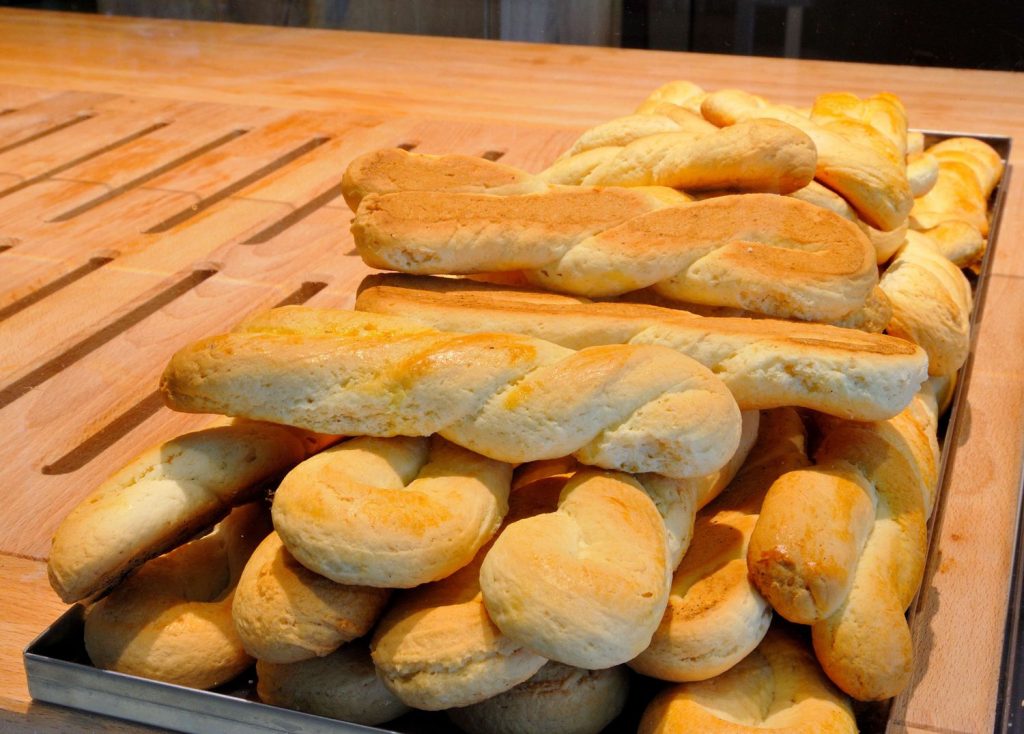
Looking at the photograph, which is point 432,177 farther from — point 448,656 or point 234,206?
point 234,206

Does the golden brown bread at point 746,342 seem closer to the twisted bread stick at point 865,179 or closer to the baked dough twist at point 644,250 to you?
the baked dough twist at point 644,250

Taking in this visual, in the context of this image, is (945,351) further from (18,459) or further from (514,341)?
(18,459)

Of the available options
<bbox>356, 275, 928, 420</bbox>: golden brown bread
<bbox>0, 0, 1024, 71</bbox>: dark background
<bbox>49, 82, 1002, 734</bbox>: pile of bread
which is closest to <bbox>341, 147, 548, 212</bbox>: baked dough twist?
<bbox>49, 82, 1002, 734</bbox>: pile of bread

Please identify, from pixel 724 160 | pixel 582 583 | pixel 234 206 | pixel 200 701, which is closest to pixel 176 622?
pixel 200 701

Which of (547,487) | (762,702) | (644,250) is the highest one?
(644,250)

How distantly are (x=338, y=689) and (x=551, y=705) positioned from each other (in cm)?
14

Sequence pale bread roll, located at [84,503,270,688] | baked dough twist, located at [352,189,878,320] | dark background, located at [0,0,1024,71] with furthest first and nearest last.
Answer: dark background, located at [0,0,1024,71], baked dough twist, located at [352,189,878,320], pale bread roll, located at [84,503,270,688]

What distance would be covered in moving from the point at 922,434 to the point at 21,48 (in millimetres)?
2540

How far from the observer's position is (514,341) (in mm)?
817

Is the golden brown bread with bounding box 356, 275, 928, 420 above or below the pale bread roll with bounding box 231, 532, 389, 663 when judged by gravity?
above

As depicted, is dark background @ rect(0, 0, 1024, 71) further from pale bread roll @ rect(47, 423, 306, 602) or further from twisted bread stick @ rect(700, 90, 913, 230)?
pale bread roll @ rect(47, 423, 306, 602)

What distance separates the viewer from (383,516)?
2.36 feet

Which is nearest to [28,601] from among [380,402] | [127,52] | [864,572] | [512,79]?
[380,402]

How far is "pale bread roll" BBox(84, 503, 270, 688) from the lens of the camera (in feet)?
2.62
